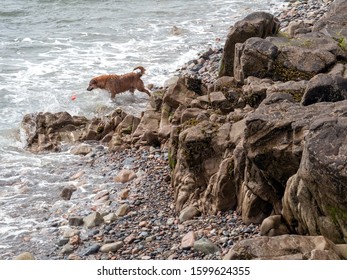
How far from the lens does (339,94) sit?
795cm

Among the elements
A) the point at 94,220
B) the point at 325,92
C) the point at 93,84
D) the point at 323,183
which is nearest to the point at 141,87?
the point at 93,84

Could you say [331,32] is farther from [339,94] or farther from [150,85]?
[150,85]

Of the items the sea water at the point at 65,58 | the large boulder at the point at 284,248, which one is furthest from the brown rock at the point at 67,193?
the large boulder at the point at 284,248

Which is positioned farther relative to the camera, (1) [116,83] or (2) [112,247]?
(1) [116,83]

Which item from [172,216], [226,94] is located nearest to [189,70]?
[226,94]

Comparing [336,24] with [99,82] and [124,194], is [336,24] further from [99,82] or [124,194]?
[99,82]

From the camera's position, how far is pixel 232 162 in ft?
27.8

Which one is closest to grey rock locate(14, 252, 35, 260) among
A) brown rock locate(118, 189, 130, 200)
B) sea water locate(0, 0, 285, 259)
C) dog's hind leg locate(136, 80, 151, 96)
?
sea water locate(0, 0, 285, 259)

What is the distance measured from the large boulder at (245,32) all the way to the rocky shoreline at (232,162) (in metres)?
0.03

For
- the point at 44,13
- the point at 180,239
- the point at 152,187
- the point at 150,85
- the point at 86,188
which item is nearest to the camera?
the point at 180,239

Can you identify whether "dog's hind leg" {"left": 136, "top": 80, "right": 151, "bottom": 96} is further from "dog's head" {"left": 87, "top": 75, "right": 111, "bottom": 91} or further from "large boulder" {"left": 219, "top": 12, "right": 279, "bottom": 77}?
"large boulder" {"left": 219, "top": 12, "right": 279, "bottom": 77}

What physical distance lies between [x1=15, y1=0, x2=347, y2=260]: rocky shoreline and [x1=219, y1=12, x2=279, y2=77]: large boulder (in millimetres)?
27

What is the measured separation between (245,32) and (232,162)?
5.78 m
